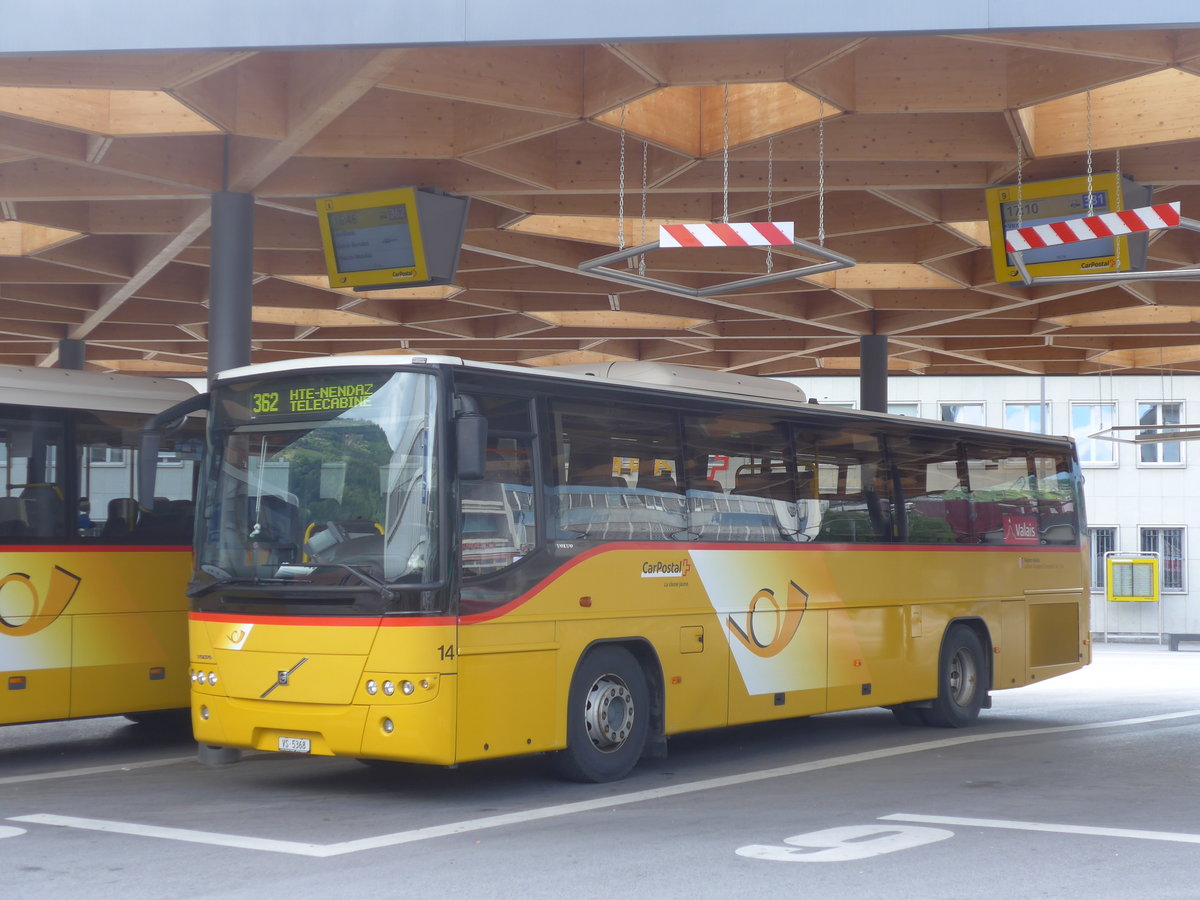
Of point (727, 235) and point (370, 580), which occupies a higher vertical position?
point (727, 235)

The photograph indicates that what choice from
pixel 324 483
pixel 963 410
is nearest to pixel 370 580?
pixel 324 483

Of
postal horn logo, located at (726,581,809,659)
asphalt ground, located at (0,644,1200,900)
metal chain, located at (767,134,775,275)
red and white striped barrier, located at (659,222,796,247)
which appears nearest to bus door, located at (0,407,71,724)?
asphalt ground, located at (0,644,1200,900)

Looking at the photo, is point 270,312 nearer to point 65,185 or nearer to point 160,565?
point 65,185

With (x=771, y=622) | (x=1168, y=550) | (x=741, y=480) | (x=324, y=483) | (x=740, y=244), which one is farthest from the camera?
(x=1168, y=550)

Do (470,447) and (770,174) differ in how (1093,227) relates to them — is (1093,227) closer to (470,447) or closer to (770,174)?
(770,174)

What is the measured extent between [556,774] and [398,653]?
81.6 inches

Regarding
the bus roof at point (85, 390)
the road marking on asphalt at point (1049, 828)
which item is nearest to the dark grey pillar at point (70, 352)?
the bus roof at point (85, 390)

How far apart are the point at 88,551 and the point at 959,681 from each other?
29.1 feet

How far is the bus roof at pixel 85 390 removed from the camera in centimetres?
1202

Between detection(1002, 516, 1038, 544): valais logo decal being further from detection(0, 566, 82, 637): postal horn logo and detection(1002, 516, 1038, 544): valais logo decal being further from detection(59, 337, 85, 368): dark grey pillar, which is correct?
detection(59, 337, 85, 368): dark grey pillar

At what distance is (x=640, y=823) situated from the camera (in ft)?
30.0

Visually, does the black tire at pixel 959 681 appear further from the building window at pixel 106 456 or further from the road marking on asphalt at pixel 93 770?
the building window at pixel 106 456

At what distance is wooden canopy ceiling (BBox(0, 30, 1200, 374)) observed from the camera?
11.4 metres

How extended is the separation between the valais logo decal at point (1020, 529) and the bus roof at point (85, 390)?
28.7 feet
